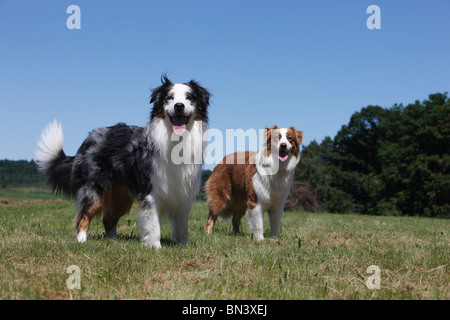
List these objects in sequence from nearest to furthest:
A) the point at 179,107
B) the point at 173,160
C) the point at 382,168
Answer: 1. the point at 179,107
2. the point at 173,160
3. the point at 382,168

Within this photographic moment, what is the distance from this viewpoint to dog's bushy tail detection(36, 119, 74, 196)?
267 inches

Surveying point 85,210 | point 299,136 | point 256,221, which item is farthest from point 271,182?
point 85,210

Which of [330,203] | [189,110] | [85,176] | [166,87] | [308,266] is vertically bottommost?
[330,203]

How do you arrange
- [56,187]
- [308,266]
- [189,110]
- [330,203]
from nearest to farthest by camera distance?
1. [308,266]
2. [189,110]
3. [56,187]
4. [330,203]

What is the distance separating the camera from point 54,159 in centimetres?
685

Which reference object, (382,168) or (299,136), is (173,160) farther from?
(382,168)

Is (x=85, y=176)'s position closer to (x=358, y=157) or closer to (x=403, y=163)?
(x=403, y=163)

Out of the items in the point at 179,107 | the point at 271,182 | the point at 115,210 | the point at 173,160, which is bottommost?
the point at 115,210

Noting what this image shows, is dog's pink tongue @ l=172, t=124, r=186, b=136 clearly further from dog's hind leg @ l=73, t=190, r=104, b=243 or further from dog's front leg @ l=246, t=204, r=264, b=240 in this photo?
dog's front leg @ l=246, t=204, r=264, b=240

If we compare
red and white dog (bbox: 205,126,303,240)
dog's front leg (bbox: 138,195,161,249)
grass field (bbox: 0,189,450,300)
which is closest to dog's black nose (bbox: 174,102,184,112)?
dog's front leg (bbox: 138,195,161,249)

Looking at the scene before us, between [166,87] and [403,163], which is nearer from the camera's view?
[166,87]
